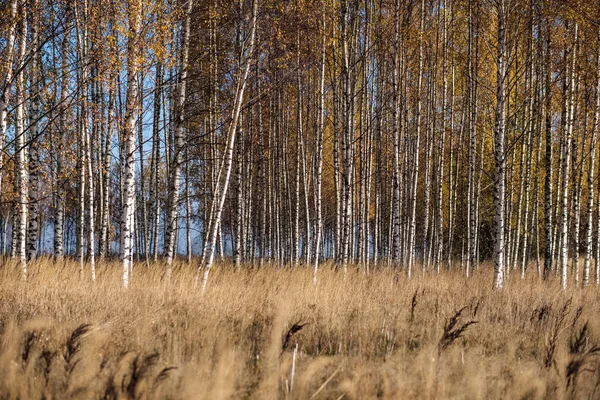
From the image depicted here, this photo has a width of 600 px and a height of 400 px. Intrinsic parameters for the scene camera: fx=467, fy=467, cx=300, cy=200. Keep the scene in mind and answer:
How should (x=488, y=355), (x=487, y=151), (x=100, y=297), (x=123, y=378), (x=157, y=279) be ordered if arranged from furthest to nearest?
(x=487, y=151), (x=157, y=279), (x=100, y=297), (x=488, y=355), (x=123, y=378)

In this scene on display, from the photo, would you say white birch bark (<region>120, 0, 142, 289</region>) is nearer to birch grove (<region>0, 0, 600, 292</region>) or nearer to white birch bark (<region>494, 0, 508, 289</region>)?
birch grove (<region>0, 0, 600, 292</region>)

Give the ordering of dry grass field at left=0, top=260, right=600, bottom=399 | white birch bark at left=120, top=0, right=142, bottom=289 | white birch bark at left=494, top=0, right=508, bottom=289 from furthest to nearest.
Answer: white birch bark at left=494, top=0, right=508, bottom=289, white birch bark at left=120, top=0, right=142, bottom=289, dry grass field at left=0, top=260, right=600, bottom=399

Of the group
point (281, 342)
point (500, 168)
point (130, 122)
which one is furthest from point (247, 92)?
point (281, 342)

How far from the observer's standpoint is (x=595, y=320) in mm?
6559

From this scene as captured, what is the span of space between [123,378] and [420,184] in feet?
Answer: 71.4

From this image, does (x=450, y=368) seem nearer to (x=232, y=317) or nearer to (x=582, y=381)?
(x=582, y=381)

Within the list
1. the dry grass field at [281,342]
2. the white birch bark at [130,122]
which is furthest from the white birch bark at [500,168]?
the white birch bark at [130,122]

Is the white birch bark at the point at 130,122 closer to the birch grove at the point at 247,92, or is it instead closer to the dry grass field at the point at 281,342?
the birch grove at the point at 247,92

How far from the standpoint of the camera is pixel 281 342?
15.8ft

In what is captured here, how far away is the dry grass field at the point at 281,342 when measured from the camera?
351 centimetres

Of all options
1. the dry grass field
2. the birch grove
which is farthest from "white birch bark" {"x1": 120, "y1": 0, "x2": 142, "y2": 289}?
the dry grass field

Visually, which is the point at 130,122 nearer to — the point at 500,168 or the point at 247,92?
the point at 500,168

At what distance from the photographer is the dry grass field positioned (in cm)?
351

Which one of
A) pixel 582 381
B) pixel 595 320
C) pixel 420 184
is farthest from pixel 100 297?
pixel 420 184
